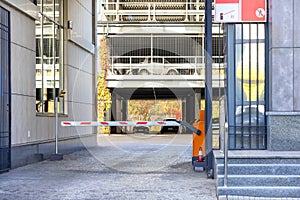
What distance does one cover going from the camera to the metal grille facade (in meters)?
10.5

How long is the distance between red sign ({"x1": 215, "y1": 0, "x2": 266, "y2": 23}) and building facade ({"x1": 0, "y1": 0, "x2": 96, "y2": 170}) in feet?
15.5

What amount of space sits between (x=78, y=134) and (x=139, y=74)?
39.5ft

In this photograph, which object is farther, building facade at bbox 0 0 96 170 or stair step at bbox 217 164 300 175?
building facade at bbox 0 0 96 170

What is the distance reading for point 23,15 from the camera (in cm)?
1215

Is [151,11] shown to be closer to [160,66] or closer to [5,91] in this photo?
[160,66]

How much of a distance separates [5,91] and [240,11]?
17.3 feet

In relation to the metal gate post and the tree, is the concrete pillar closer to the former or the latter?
the tree

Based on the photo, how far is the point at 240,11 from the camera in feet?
30.3

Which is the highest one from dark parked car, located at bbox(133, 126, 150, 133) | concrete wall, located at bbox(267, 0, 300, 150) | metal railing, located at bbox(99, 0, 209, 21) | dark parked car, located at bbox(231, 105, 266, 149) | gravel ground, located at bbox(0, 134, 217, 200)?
metal railing, located at bbox(99, 0, 209, 21)

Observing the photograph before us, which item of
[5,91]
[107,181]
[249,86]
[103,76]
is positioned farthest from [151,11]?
[107,181]

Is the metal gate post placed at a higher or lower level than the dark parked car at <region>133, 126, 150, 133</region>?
higher

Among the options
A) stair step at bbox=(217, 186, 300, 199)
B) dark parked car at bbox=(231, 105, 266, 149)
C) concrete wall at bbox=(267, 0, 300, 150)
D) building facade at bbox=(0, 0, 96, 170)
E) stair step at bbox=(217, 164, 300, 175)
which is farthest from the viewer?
building facade at bbox=(0, 0, 96, 170)

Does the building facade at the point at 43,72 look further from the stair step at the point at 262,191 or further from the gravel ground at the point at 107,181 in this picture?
the stair step at the point at 262,191

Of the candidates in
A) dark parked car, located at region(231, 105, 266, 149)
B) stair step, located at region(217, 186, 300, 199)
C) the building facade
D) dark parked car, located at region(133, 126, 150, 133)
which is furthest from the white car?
stair step, located at region(217, 186, 300, 199)
